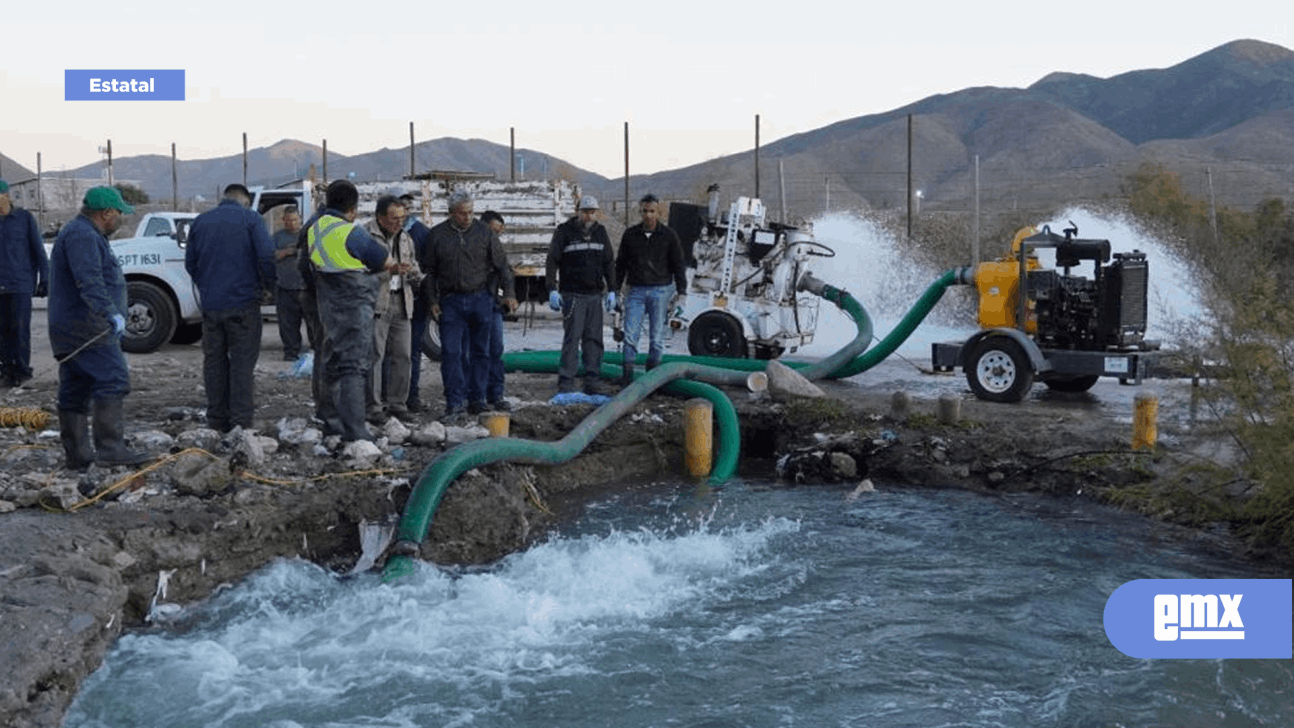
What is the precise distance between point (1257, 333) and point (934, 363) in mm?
4718

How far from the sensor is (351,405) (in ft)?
27.8

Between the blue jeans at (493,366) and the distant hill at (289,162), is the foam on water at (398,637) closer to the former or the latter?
the blue jeans at (493,366)

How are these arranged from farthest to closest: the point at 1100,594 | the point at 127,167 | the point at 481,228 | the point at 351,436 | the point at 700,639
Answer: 1. the point at 127,167
2. the point at 481,228
3. the point at 351,436
4. the point at 1100,594
5. the point at 700,639

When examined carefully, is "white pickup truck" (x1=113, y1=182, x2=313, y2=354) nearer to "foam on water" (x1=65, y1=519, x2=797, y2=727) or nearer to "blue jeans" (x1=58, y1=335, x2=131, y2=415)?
"blue jeans" (x1=58, y1=335, x2=131, y2=415)

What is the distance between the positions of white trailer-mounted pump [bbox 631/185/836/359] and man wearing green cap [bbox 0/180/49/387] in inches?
228

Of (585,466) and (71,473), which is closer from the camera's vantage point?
(71,473)

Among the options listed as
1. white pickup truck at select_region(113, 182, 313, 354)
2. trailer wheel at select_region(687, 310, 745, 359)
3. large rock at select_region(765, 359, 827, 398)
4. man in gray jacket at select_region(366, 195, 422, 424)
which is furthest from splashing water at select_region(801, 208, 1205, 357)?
white pickup truck at select_region(113, 182, 313, 354)

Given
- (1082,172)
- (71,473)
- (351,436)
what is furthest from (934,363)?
(1082,172)

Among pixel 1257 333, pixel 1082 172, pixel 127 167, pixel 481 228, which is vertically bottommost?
pixel 1257 333

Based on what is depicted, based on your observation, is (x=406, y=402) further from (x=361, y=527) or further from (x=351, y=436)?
(x=361, y=527)

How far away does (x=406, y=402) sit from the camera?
10102mm

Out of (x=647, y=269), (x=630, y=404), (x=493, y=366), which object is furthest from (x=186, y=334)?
(x=630, y=404)

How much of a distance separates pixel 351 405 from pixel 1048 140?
8804cm

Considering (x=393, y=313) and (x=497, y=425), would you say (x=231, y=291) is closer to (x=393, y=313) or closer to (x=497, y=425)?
(x=393, y=313)
